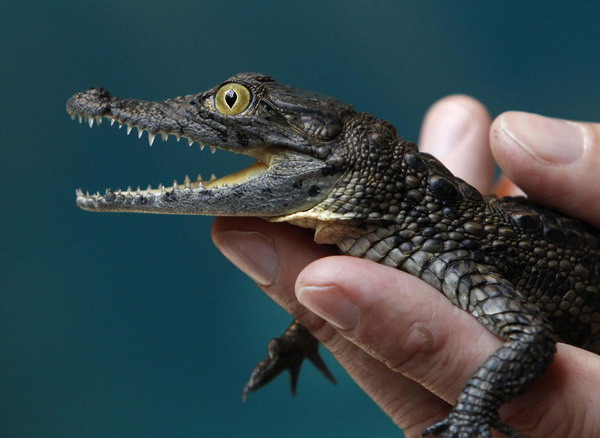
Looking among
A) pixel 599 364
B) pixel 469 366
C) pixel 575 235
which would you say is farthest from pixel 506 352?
pixel 575 235

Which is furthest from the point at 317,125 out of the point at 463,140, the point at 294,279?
the point at 463,140

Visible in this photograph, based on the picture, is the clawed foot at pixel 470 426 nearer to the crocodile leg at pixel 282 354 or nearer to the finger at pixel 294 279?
the finger at pixel 294 279

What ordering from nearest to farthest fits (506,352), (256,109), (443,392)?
(506,352)
(443,392)
(256,109)

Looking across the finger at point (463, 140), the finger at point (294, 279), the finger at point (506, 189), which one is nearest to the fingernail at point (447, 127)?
the finger at point (463, 140)

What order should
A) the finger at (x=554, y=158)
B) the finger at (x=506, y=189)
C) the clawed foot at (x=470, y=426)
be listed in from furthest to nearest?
1. the finger at (x=506, y=189)
2. the finger at (x=554, y=158)
3. the clawed foot at (x=470, y=426)

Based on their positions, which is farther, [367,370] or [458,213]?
[367,370]

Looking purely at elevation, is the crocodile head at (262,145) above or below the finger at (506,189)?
below

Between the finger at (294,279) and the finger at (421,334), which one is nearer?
the finger at (421,334)

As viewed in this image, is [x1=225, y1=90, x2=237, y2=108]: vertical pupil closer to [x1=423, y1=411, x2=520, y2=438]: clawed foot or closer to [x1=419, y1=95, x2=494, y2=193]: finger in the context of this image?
[x1=423, y1=411, x2=520, y2=438]: clawed foot

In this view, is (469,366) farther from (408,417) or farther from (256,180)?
(256,180)
